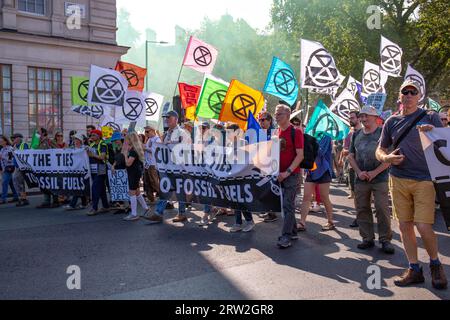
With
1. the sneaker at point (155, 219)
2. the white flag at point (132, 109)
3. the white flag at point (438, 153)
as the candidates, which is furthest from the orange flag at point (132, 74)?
the white flag at point (438, 153)

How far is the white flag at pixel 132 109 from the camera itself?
37.2 ft

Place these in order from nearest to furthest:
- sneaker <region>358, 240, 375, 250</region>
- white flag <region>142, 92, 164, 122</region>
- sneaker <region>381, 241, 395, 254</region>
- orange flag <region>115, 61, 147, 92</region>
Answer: sneaker <region>381, 241, 395, 254</region>, sneaker <region>358, 240, 375, 250</region>, orange flag <region>115, 61, 147, 92</region>, white flag <region>142, 92, 164, 122</region>

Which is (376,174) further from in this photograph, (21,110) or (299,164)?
(21,110)

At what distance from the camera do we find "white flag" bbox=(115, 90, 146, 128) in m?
11.4

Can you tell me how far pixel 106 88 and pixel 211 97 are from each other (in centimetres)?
254

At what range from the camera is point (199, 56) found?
40.1 feet

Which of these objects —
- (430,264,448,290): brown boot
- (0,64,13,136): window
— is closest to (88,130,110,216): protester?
(430,264,448,290): brown boot

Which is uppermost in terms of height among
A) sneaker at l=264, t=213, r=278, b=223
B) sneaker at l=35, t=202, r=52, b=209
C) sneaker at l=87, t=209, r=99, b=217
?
sneaker at l=264, t=213, r=278, b=223

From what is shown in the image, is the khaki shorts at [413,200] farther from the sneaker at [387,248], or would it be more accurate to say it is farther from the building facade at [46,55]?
the building facade at [46,55]

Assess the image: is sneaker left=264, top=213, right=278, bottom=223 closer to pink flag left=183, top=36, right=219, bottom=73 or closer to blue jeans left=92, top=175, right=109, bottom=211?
blue jeans left=92, top=175, right=109, bottom=211

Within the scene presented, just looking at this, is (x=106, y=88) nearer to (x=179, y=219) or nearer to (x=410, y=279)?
(x=179, y=219)

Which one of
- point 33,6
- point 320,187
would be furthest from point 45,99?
point 320,187

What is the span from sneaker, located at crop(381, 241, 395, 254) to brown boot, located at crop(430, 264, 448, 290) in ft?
4.51

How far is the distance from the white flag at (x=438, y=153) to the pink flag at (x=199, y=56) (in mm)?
8197
